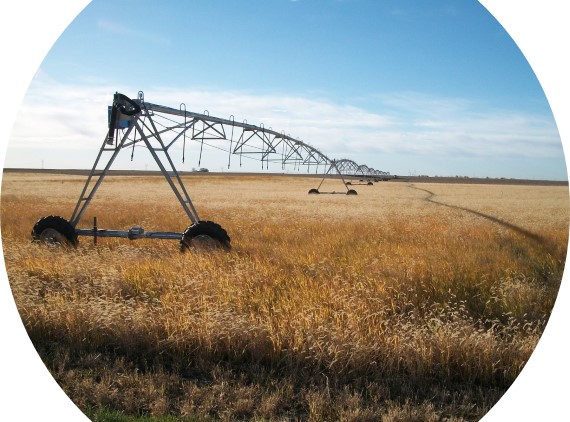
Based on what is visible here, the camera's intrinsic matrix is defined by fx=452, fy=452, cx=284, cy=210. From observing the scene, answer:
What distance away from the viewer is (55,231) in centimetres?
672

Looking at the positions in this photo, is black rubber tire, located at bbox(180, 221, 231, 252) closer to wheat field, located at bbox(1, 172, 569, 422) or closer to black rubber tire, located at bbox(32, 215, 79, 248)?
wheat field, located at bbox(1, 172, 569, 422)

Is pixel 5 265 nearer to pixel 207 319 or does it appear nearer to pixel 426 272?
pixel 207 319

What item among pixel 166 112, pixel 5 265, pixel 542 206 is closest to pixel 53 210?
pixel 5 265

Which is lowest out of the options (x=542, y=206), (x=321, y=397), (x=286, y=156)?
(x=321, y=397)

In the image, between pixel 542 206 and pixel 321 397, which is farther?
pixel 542 206

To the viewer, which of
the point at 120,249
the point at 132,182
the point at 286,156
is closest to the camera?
the point at 120,249

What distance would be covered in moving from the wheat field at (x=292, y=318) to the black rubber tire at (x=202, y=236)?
0.46 feet

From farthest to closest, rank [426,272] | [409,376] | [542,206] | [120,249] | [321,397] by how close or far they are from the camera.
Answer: [120,249] → [542,206] → [426,272] → [409,376] → [321,397]

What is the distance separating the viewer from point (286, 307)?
15.5 ft

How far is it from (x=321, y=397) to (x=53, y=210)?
5578 millimetres

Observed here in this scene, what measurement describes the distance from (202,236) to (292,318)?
6.82 ft

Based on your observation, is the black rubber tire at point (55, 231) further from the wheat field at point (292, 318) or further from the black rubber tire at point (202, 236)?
the black rubber tire at point (202, 236)

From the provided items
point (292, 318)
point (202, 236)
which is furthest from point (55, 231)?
point (292, 318)

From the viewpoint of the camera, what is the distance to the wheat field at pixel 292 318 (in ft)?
12.6
